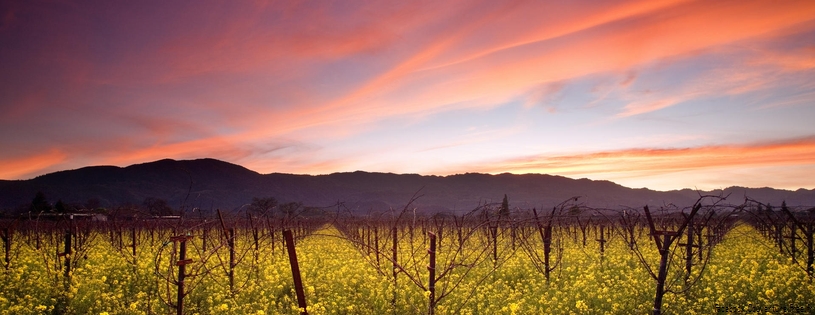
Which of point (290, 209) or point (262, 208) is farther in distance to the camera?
point (290, 209)

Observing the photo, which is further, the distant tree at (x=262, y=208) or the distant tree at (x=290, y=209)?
the distant tree at (x=290, y=209)

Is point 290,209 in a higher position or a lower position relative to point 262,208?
lower

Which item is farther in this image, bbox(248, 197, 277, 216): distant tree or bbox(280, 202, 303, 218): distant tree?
bbox(280, 202, 303, 218): distant tree

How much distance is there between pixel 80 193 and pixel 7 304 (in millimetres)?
220283

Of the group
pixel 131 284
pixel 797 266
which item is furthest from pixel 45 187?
pixel 797 266

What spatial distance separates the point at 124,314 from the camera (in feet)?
34.7

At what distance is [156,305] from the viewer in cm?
1106

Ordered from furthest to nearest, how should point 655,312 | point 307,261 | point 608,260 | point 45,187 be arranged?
1. point 45,187
2. point 608,260
3. point 307,261
4. point 655,312

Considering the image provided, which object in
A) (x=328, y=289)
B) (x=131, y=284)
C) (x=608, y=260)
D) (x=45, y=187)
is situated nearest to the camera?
(x=328, y=289)

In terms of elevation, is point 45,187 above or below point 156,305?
above

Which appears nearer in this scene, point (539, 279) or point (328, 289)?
point (328, 289)

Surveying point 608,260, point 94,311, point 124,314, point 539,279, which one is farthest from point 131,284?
point 608,260

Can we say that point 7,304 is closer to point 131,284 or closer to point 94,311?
point 94,311

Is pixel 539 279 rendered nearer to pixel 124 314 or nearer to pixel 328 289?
pixel 328 289
